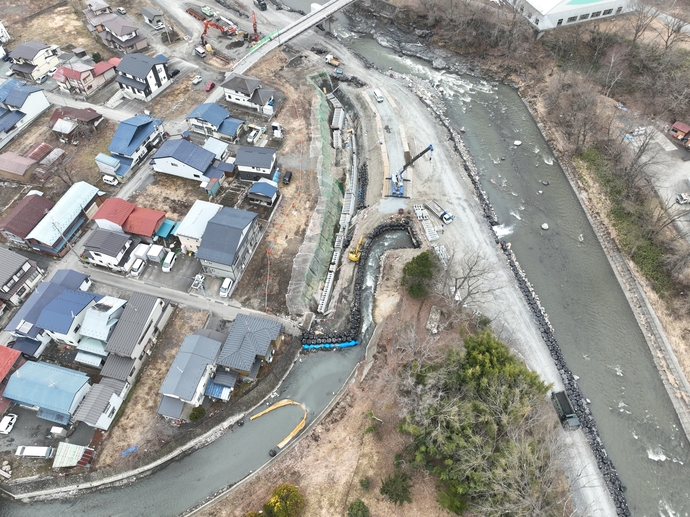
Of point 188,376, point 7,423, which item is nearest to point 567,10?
point 188,376

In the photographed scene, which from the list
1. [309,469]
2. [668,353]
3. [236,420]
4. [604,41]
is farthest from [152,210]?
[604,41]

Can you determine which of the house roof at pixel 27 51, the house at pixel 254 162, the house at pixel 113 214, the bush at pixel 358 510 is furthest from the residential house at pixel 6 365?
the house roof at pixel 27 51

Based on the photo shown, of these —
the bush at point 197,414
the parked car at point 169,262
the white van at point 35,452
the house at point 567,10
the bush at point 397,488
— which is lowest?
the white van at point 35,452

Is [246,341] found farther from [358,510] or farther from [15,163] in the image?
[15,163]

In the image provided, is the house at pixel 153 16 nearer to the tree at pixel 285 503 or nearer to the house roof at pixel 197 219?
the house roof at pixel 197 219

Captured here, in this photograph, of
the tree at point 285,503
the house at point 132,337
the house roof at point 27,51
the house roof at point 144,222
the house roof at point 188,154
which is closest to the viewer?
the tree at point 285,503

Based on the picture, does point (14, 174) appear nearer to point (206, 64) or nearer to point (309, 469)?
point (206, 64)
